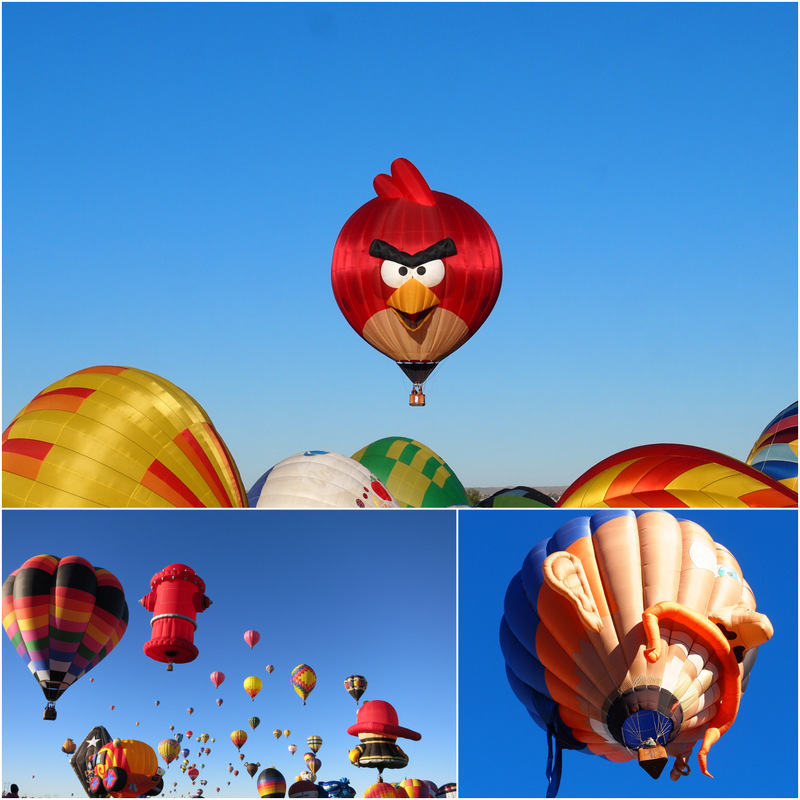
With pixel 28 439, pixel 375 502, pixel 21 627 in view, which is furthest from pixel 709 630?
pixel 21 627

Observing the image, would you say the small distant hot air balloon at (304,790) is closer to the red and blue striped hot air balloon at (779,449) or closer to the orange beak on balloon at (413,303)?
the orange beak on balloon at (413,303)

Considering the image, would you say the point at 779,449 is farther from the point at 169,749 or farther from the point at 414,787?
the point at 169,749

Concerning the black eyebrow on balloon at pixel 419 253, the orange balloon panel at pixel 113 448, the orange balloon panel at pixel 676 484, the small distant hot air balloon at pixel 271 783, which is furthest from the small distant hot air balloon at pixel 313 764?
the orange balloon panel at pixel 676 484

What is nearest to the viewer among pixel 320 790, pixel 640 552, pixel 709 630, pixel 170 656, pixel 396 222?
pixel 709 630

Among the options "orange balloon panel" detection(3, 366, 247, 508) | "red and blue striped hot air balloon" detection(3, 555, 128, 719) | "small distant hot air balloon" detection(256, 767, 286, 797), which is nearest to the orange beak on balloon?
"orange balloon panel" detection(3, 366, 247, 508)

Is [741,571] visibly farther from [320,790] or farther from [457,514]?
[320,790]

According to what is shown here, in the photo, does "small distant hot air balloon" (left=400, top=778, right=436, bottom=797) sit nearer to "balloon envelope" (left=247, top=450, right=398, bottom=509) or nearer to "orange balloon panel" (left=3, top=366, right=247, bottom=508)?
"balloon envelope" (left=247, top=450, right=398, bottom=509)
